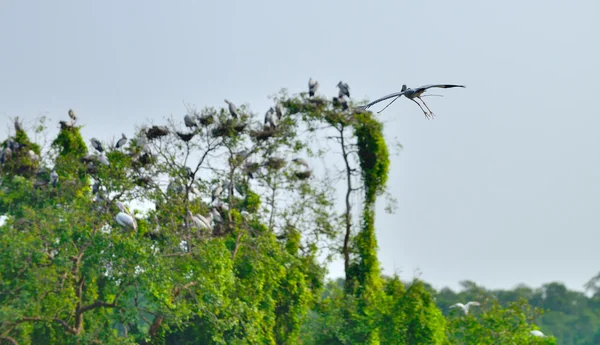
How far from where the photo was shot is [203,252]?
85.4ft

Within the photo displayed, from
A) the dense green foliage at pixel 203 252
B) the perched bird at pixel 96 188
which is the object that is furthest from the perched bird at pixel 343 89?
the perched bird at pixel 96 188

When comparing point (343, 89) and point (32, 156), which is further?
point (343, 89)

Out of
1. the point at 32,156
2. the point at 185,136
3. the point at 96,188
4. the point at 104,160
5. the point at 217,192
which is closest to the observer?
the point at 96,188

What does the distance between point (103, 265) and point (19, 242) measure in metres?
1.90

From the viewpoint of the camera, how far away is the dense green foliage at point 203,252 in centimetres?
2506

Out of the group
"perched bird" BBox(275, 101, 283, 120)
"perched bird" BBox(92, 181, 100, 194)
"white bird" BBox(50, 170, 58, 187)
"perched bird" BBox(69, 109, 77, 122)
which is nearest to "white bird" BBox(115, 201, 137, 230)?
"perched bird" BBox(92, 181, 100, 194)

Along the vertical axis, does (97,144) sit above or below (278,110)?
below

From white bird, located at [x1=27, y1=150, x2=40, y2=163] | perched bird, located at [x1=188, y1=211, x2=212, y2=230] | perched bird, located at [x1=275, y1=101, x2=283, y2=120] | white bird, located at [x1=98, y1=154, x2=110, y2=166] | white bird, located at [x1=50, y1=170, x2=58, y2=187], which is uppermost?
perched bird, located at [x1=275, y1=101, x2=283, y2=120]

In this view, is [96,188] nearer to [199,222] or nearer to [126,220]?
[199,222]

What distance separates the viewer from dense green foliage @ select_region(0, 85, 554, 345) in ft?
82.2

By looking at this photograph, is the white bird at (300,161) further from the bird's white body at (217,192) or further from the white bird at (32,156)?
the white bird at (32,156)

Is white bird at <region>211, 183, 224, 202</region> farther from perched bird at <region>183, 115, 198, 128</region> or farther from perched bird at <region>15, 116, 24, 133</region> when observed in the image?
perched bird at <region>15, 116, 24, 133</region>

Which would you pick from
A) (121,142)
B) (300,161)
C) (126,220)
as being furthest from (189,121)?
(126,220)

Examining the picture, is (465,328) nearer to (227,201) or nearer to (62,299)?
(227,201)
